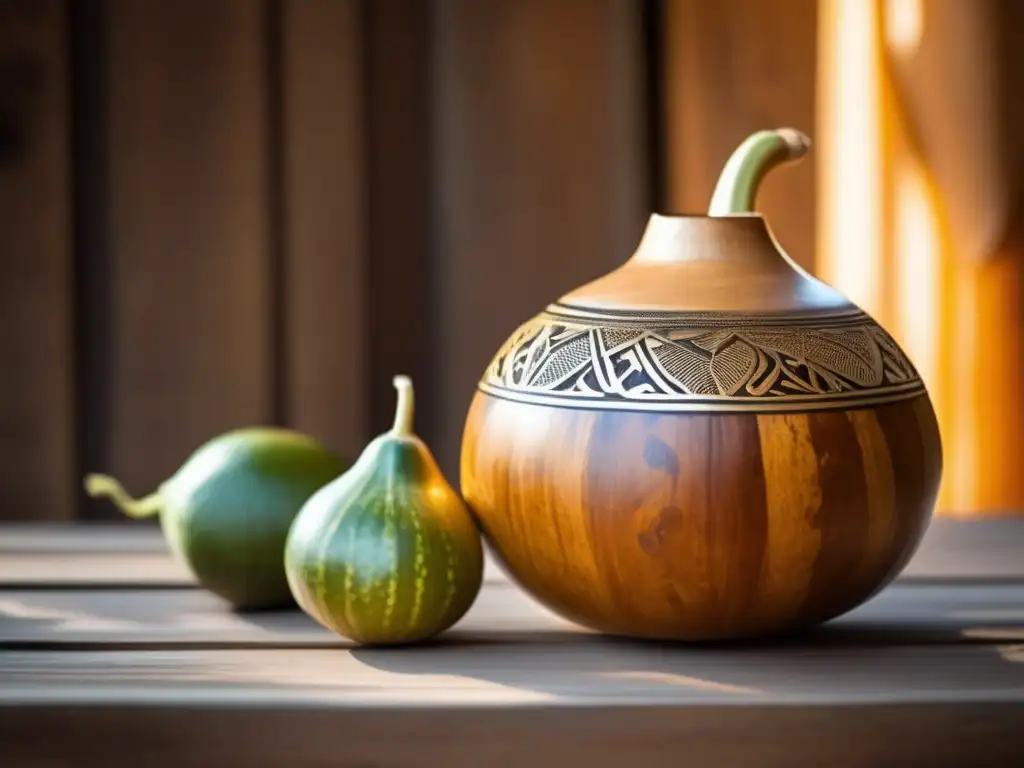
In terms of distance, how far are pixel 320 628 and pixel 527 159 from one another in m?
0.65

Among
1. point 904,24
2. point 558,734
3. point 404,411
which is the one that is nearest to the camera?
point 558,734

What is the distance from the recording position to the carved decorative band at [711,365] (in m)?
0.75

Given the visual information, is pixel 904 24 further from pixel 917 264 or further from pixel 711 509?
pixel 711 509

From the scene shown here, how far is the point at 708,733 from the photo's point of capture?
2.37 feet

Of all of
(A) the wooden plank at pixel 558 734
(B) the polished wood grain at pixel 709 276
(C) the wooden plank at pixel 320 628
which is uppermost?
(B) the polished wood grain at pixel 709 276

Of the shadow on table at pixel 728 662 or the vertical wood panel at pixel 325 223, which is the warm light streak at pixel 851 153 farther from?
the shadow on table at pixel 728 662

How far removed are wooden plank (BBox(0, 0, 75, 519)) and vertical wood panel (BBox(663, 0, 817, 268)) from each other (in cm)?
54

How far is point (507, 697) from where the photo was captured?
28.9 inches

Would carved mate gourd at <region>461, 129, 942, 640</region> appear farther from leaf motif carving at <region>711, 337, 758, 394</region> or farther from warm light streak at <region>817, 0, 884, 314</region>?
warm light streak at <region>817, 0, 884, 314</region>

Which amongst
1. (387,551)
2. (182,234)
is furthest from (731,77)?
(387,551)

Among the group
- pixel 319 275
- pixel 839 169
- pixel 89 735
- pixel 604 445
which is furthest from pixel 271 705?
pixel 839 169

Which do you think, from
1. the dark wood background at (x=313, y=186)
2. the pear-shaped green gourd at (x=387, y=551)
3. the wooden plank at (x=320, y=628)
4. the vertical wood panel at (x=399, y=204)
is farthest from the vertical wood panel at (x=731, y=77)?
the pear-shaped green gourd at (x=387, y=551)

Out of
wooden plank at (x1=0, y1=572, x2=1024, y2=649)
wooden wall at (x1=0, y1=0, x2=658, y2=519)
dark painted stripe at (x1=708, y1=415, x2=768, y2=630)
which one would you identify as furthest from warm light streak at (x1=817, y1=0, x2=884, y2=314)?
dark painted stripe at (x1=708, y1=415, x2=768, y2=630)

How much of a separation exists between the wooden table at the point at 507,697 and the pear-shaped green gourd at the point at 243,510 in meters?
0.03
